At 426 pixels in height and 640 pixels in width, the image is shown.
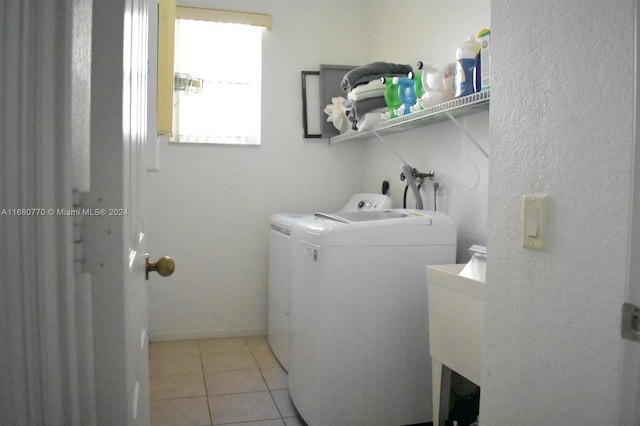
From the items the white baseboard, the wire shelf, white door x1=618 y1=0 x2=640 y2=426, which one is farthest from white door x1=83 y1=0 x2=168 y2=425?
the white baseboard

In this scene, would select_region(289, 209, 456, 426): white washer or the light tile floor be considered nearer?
select_region(289, 209, 456, 426): white washer

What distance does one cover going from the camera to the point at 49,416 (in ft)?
1.36

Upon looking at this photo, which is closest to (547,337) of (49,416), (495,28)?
(495,28)

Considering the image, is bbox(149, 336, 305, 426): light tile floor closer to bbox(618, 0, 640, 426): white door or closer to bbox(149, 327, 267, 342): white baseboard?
bbox(149, 327, 267, 342): white baseboard

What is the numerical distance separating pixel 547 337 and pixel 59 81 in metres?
0.91

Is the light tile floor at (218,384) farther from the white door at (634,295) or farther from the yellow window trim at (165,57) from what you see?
the white door at (634,295)

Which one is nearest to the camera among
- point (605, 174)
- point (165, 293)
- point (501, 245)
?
point (605, 174)

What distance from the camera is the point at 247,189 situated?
3.17 m

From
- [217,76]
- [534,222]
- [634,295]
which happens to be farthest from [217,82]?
[634,295]

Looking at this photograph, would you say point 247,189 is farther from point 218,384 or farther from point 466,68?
point 466,68

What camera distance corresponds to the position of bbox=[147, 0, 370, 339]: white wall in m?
3.05

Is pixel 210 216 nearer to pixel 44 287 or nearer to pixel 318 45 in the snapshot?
pixel 318 45

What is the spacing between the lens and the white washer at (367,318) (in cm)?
186

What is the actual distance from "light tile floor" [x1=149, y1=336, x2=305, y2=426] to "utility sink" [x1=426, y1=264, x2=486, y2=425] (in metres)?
0.74
